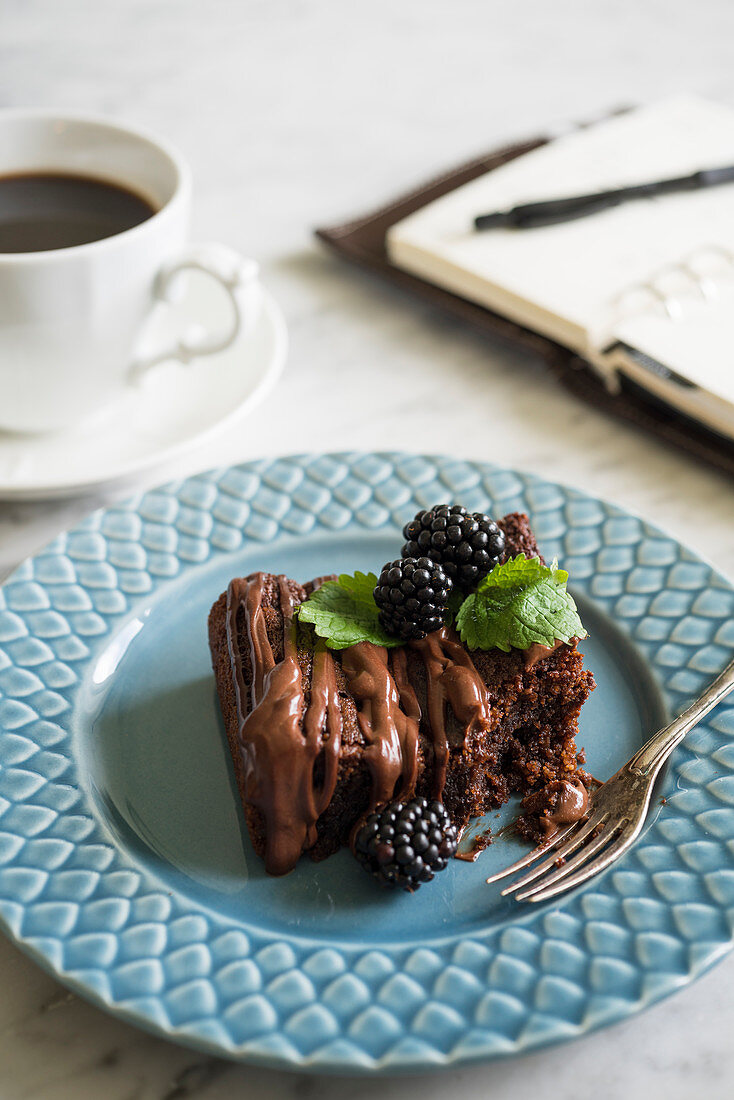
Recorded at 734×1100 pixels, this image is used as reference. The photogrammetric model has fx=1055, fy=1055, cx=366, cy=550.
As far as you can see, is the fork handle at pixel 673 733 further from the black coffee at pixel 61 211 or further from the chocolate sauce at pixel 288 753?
the black coffee at pixel 61 211

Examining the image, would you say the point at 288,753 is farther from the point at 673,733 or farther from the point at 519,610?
the point at 673,733

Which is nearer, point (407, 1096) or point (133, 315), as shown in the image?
point (407, 1096)

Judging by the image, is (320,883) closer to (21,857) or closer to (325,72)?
(21,857)

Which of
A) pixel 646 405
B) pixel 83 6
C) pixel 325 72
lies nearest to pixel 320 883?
pixel 646 405

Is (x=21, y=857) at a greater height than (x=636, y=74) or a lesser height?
lesser

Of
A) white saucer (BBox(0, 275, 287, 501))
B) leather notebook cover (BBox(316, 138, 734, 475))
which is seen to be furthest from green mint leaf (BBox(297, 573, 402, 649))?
leather notebook cover (BBox(316, 138, 734, 475))

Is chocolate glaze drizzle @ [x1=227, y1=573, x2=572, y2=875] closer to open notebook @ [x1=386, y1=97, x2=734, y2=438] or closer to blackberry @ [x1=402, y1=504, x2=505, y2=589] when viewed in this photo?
blackberry @ [x1=402, y1=504, x2=505, y2=589]

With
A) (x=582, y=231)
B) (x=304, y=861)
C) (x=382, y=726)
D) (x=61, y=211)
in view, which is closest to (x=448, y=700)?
(x=382, y=726)
